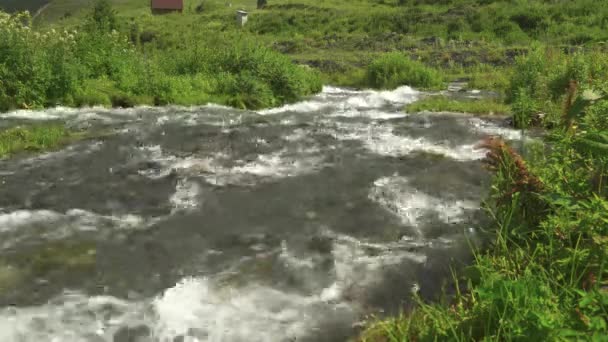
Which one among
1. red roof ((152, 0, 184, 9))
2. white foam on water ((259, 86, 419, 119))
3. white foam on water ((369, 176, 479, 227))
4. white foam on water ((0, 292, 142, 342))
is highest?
red roof ((152, 0, 184, 9))

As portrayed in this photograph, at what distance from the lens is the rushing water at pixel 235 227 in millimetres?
5137

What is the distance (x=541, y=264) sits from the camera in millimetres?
4930

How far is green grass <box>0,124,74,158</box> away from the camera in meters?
11.3

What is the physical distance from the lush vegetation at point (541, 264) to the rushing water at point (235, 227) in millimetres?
818

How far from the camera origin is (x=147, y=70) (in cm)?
1861

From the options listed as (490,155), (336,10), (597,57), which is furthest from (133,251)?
(336,10)

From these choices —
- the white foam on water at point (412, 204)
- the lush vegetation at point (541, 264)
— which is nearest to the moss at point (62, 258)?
the lush vegetation at point (541, 264)

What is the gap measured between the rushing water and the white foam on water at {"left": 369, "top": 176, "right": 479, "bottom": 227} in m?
0.04

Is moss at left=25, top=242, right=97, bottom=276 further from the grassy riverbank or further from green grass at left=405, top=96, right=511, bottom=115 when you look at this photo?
green grass at left=405, top=96, right=511, bottom=115

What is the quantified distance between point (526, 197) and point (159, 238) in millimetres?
4666

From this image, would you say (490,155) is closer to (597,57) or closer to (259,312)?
(259,312)

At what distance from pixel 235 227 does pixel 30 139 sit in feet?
22.7

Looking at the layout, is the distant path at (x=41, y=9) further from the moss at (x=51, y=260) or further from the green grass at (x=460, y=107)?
the moss at (x=51, y=260)

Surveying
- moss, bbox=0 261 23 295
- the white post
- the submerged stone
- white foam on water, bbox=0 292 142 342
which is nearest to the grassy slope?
the white post
